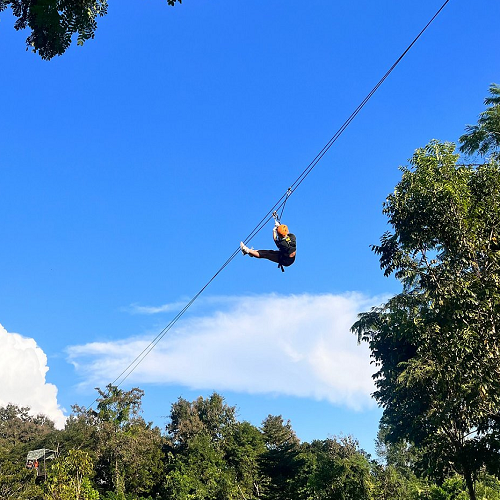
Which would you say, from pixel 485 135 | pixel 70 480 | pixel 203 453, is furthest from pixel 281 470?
pixel 485 135

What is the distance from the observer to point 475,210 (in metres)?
11.4

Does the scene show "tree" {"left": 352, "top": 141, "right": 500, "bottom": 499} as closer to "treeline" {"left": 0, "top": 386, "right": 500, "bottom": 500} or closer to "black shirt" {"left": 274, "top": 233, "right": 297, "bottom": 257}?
"black shirt" {"left": 274, "top": 233, "right": 297, "bottom": 257}

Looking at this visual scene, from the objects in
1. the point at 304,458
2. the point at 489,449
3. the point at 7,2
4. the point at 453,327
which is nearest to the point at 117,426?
the point at 304,458

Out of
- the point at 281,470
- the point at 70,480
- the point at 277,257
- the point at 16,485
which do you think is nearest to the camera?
the point at 277,257

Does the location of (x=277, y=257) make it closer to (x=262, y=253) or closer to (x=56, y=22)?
(x=262, y=253)

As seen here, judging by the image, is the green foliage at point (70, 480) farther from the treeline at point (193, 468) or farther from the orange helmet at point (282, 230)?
the orange helmet at point (282, 230)

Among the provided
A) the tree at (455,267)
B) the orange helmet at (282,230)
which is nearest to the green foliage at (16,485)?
the tree at (455,267)

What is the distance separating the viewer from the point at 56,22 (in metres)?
5.49

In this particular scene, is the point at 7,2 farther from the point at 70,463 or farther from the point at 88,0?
the point at 70,463

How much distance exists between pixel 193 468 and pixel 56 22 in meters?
34.3

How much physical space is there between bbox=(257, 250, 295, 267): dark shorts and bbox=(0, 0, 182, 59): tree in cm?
491

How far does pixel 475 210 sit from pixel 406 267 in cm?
235

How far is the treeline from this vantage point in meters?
26.2

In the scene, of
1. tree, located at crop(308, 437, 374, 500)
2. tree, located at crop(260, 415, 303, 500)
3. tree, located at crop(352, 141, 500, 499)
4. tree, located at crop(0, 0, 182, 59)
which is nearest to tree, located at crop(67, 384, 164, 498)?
tree, located at crop(260, 415, 303, 500)
